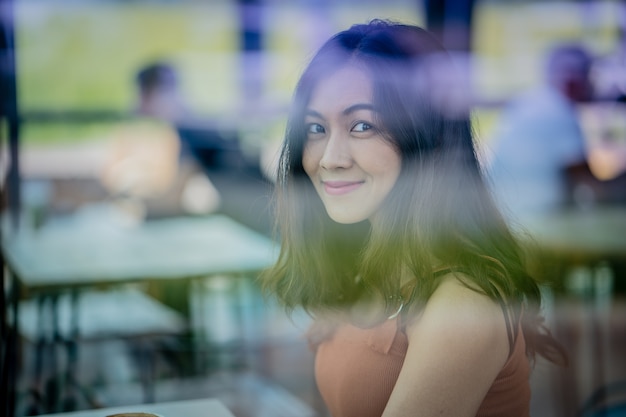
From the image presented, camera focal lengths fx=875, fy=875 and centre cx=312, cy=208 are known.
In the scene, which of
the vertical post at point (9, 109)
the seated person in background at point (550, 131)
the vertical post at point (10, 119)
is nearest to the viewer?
the seated person in background at point (550, 131)

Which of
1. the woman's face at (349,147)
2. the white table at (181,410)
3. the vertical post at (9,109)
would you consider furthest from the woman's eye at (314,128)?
the vertical post at (9,109)

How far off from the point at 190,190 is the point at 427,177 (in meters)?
2.71

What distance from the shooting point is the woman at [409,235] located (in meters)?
1.17

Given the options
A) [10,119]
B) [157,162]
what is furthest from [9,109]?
[157,162]

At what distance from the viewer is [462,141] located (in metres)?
1.28

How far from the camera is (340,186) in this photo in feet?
4.31

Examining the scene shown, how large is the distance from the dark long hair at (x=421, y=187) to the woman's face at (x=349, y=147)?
13 millimetres

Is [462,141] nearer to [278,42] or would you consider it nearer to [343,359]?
[343,359]

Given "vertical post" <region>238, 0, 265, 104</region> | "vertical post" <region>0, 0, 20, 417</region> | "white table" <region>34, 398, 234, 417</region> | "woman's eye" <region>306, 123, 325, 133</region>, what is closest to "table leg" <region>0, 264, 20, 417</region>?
"white table" <region>34, 398, 234, 417</region>

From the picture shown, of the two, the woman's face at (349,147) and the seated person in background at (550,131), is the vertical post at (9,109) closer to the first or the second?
the seated person in background at (550,131)

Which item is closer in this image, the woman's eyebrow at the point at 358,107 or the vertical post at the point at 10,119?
the woman's eyebrow at the point at 358,107

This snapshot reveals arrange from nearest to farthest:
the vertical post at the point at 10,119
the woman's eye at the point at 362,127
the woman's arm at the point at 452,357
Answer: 1. the woman's arm at the point at 452,357
2. the woman's eye at the point at 362,127
3. the vertical post at the point at 10,119

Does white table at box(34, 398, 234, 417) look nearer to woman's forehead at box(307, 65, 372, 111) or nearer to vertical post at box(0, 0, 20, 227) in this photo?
woman's forehead at box(307, 65, 372, 111)

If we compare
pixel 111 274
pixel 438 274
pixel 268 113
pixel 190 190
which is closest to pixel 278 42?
pixel 268 113
